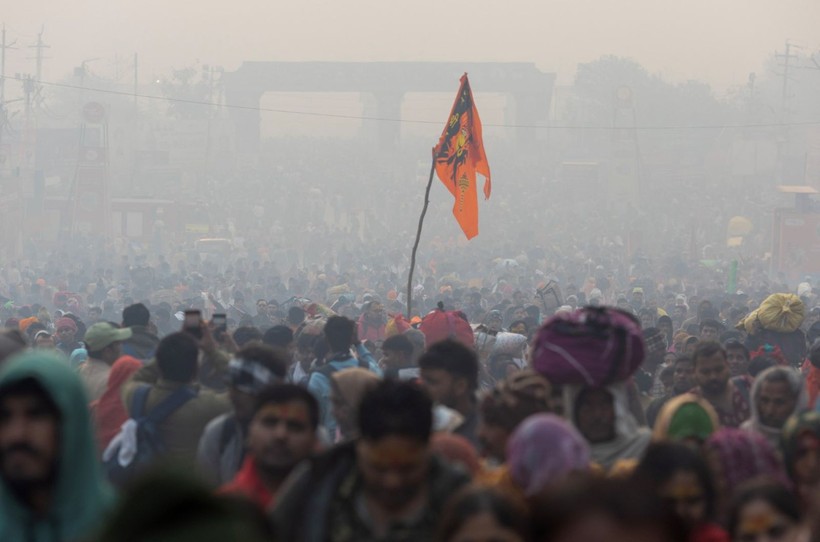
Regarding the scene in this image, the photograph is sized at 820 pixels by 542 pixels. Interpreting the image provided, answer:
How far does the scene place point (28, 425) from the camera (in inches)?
128

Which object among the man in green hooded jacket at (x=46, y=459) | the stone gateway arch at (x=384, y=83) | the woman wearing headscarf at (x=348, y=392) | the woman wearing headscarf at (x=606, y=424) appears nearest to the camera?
the man in green hooded jacket at (x=46, y=459)

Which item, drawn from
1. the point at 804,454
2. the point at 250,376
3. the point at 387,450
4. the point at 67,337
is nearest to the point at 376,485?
the point at 387,450

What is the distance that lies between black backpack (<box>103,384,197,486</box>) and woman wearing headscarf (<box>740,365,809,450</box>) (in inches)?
86.4

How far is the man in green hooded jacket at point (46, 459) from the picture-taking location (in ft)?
10.5

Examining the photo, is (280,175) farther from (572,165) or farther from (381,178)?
(572,165)

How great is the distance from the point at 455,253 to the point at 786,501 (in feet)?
138

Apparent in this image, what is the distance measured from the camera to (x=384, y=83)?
232ft

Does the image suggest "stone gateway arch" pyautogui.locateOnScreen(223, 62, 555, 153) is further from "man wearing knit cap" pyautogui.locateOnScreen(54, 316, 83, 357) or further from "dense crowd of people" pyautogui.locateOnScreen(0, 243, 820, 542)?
"dense crowd of people" pyautogui.locateOnScreen(0, 243, 820, 542)

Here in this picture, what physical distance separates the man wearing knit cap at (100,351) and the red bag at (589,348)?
3108mm

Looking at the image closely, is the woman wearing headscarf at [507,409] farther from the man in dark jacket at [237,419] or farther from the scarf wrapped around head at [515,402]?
the man in dark jacket at [237,419]

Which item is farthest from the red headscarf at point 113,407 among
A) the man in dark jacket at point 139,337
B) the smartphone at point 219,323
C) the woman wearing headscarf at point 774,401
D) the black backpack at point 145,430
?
the woman wearing headscarf at point 774,401

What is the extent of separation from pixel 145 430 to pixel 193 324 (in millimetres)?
1019

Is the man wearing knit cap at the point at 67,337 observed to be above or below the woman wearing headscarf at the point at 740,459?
below

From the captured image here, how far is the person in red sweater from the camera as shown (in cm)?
408
